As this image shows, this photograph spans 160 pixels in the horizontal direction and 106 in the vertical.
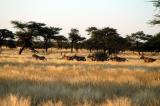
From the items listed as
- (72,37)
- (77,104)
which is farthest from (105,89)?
(72,37)

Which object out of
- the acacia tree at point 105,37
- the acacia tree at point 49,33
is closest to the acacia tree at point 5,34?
the acacia tree at point 49,33

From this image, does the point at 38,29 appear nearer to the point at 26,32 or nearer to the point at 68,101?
the point at 26,32

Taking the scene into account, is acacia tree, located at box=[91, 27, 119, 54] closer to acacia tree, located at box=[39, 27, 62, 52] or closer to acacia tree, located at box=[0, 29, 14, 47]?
acacia tree, located at box=[39, 27, 62, 52]

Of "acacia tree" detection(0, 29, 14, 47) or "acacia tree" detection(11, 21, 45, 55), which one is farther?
"acacia tree" detection(0, 29, 14, 47)

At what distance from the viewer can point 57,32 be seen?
82438 millimetres

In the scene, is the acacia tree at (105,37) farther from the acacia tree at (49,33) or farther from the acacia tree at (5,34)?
the acacia tree at (5,34)

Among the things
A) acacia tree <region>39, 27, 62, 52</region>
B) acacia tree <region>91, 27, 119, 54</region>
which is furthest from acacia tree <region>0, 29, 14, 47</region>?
acacia tree <region>91, 27, 119, 54</region>

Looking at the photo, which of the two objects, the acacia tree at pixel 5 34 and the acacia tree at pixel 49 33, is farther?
the acacia tree at pixel 5 34

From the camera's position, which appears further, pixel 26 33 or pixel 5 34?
pixel 5 34

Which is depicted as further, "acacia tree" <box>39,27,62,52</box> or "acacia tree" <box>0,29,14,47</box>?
"acacia tree" <box>0,29,14,47</box>

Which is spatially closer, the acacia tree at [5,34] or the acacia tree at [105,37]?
the acacia tree at [105,37]

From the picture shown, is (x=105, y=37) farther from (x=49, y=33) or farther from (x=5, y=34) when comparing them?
(x=5, y=34)

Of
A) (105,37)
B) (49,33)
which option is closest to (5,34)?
(49,33)

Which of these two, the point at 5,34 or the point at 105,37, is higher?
the point at 5,34
